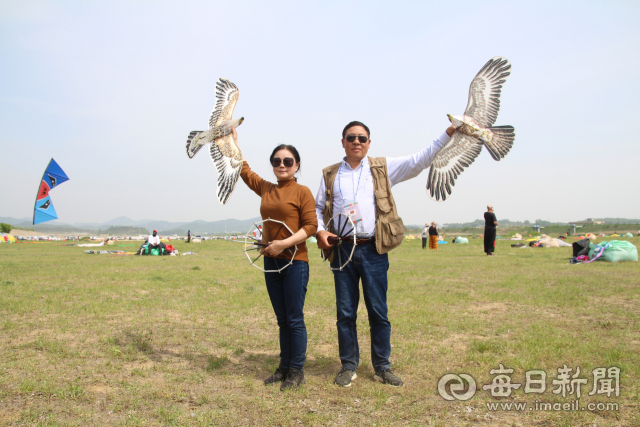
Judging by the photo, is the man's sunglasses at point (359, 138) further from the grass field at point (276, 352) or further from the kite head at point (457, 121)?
the grass field at point (276, 352)

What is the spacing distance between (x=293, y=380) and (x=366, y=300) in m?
0.95

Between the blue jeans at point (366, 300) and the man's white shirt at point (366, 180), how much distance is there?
24cm

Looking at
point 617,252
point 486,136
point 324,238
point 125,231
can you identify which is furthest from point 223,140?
point 125,231

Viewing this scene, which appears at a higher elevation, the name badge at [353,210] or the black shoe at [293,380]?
the name badge at [353,210]

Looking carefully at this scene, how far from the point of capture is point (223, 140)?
4371 mm

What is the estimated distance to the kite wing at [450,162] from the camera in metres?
3.88

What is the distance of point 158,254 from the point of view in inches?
816

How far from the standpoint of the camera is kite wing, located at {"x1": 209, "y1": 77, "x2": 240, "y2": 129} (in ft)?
14.8

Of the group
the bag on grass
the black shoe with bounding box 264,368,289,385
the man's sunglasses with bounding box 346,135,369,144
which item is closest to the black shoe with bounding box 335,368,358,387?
the black shoe with bounding box 264,368,289,385

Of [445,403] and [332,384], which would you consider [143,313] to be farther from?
[445,403]

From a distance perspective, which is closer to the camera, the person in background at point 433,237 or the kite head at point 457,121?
the kite head at point 457,121

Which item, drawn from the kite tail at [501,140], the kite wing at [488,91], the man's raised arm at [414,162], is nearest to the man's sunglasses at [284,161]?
the man's raised arm at [414,162]

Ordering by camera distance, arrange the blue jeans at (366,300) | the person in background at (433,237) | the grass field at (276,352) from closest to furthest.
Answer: the grass field at (276,352) < the blue jeans at (366,300) < the person in background at (433,237)

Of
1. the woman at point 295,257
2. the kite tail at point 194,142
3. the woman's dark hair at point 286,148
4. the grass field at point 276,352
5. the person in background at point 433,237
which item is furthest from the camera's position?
the person in background at point 433,237
